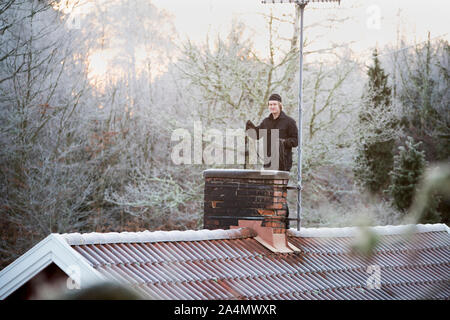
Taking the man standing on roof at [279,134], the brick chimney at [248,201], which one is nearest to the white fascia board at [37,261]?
the brick chimney at [248,201]

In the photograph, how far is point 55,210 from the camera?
19.5 metres

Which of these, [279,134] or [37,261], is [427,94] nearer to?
[279,134]

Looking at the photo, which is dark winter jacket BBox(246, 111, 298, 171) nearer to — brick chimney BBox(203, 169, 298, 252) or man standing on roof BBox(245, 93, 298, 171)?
man standing on roof BBox(245, 93, 298, 171)

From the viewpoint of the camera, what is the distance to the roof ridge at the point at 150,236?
5812mm

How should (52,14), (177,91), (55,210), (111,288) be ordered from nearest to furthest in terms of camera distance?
(111,288), (55,210), (52,14), (177,91)

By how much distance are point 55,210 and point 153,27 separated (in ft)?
38.0

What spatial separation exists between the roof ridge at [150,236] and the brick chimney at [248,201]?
274 mm

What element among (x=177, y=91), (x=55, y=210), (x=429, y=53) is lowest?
(x=55, y=210)

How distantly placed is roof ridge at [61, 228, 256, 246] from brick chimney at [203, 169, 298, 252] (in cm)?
27

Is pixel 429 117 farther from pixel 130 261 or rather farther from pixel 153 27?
pixel 130 261

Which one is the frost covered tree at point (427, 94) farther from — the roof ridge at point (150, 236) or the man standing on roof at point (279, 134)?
the roof ridge at point (150, 236)

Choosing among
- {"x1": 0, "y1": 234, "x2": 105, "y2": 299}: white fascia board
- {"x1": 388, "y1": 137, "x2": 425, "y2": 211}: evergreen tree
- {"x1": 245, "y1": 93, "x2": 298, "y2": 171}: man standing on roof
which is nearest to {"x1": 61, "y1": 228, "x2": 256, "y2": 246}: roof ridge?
{"x1": 0, "y1": 234, "x2": 105, "y2": 299}: white fascia board

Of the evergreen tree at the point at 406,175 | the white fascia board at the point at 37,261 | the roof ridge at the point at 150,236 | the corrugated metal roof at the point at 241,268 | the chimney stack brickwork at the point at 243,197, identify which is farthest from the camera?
the evergreen tree at the point at 406,175

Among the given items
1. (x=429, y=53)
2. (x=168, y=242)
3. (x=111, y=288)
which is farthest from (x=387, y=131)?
(x=111, y=288)
